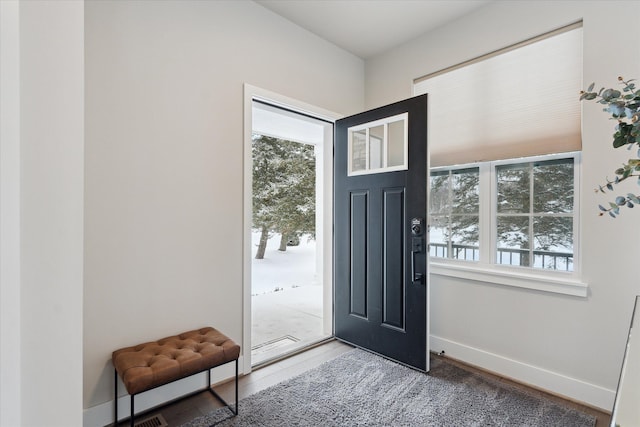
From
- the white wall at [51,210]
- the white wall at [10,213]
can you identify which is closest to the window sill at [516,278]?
the white wall at [51,210]

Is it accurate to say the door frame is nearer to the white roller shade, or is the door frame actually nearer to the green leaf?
the white roller shade

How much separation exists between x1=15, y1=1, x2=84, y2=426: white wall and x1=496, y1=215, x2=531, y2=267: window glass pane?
2.62 metres

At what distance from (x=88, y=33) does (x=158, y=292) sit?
150 centimetres

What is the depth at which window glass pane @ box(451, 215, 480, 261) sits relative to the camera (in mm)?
2607

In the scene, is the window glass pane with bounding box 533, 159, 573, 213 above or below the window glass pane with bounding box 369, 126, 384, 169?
below

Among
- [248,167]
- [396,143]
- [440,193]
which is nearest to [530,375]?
[440,193]

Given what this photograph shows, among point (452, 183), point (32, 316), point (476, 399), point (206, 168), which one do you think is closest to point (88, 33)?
point (206, 168)

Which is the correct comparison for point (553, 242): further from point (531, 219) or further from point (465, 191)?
point (465, 191)

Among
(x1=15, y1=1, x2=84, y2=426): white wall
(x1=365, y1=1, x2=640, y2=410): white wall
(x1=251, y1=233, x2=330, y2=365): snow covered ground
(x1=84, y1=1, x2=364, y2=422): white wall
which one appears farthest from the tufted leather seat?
(x1=365, y1=1, x2=640, y2=410): white wall

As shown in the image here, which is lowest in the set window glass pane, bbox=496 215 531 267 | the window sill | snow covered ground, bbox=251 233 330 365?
snow covered ground, bbox=251 233 330 365

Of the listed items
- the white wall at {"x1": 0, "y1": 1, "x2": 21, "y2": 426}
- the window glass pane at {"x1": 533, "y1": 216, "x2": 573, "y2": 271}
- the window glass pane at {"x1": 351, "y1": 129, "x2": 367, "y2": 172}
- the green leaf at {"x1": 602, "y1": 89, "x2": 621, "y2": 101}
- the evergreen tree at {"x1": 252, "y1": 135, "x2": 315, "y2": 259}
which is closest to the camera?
the green leaf at {"x1": 602, "y1": 89, "x2": 621, "y2": 101}

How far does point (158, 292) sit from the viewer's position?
2.01 metres

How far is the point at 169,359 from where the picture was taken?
1.72 m

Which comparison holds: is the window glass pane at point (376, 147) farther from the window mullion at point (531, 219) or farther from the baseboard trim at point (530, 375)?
the baseboard trim at point (530, 375)
